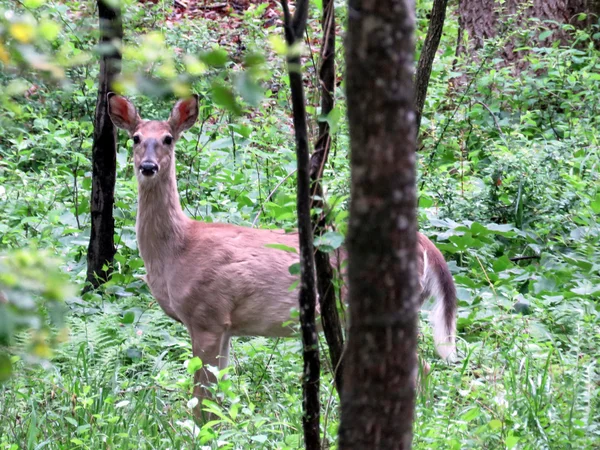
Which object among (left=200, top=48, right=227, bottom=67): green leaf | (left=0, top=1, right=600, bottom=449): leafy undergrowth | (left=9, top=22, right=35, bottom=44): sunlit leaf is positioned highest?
(left=9, top=22, right=35, bottom=44): sunlit leaf

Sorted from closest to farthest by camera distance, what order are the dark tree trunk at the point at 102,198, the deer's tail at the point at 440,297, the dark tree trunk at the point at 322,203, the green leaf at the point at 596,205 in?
1. the dark tree trunk at the point at 322,203
2. the deer's tail at the point at 440,297
3. the dark tree trunk at the point at 102,198
4. the green leaf at the point at 596,205

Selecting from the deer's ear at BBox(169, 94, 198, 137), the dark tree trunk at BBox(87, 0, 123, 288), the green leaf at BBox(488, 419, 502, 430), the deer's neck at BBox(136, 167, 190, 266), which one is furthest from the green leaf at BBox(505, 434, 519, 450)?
the dark tree trunk at BBox(87, 0, 123, 288)

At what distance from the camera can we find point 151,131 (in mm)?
5816

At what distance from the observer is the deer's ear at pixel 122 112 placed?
18.9 ft

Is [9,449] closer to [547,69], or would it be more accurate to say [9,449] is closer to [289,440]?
[289,440]

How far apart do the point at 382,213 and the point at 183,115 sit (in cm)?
441

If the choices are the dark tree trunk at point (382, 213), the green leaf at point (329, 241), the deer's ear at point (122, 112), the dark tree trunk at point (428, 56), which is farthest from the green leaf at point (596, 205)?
the dark tree trunk at point (382, 213)

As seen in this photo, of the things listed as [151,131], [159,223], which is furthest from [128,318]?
[151,131]

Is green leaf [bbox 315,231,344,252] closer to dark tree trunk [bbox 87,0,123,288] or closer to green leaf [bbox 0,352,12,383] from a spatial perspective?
green leaf [bbox 0,352,12,383]

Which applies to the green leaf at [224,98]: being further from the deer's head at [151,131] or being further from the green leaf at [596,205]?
the green leaf at [596,205]

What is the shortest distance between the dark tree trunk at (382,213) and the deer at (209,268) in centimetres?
322

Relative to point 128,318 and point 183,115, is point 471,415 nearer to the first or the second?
point 128,318

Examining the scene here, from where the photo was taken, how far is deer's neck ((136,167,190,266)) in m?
5.58

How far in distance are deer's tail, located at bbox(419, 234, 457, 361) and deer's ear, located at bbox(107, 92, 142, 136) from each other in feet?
6.89
